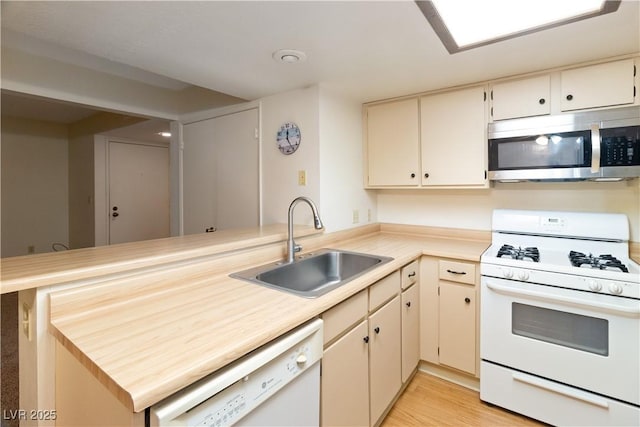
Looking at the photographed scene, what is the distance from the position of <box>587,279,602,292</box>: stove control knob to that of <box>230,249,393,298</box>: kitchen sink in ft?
3.15

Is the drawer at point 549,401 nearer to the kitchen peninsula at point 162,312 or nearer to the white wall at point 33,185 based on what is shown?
the kitchen peninsula at point 162,312

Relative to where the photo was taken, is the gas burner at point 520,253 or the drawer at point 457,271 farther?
the drawer at point 457,271

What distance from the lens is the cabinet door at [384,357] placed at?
1.51 metres

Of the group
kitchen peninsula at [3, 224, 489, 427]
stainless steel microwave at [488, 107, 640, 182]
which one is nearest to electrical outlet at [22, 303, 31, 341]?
kitchen peninsula at [3, 224, 489, 427]

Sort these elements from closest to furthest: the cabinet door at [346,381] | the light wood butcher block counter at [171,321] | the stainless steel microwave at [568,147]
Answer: the light wood butcher block counter at [171,321], the cabinet door at [346,381], the stainless steel microwave at [568,147]

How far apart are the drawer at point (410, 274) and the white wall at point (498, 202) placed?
0.66 m

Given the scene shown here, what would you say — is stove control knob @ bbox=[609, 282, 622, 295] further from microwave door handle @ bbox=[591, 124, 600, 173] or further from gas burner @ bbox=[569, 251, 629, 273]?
microwave door handle @ bbox=[591, 124, 600, 173]

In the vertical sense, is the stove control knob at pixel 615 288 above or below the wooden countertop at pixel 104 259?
below

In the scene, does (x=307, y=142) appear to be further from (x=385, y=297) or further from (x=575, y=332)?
(x=575, y=332)

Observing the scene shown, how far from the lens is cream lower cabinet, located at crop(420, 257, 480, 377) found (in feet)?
6.21

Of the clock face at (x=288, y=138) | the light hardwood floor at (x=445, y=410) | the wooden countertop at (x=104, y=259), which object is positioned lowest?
the light hardwood floor at (x=445, y=410)

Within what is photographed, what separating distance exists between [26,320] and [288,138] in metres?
1.75

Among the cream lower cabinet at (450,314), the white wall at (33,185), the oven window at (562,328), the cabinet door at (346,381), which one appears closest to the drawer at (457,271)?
the cream lower cabinet at (450,314)

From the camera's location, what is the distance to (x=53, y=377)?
1.00 m
